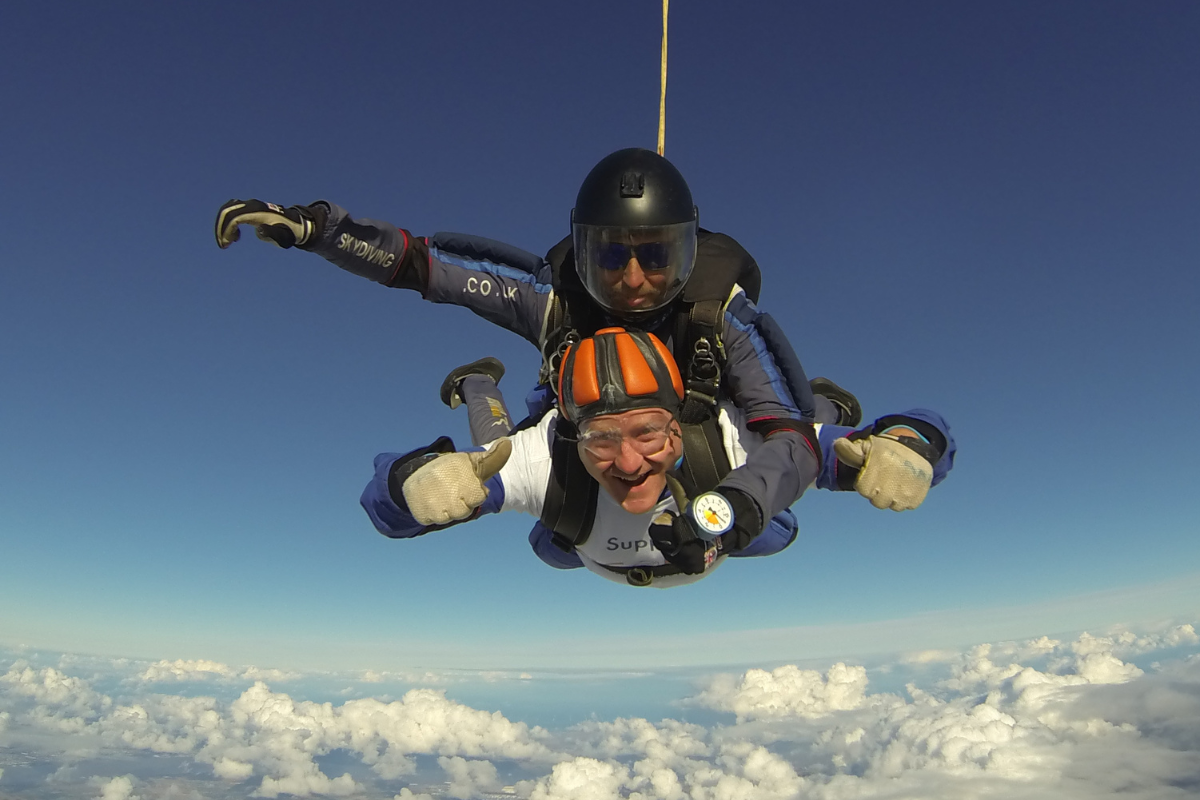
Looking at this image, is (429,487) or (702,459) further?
(702,459)

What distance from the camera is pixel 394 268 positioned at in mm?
3711

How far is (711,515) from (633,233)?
4.14 ft

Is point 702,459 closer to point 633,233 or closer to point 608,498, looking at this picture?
point 608,498

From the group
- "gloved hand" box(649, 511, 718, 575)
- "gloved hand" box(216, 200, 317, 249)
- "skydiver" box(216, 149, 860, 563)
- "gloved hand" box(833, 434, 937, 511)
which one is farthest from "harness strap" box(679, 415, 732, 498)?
"gloved hand" box(216, 200, 317, 249)

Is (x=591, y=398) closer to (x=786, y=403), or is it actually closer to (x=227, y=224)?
(x=786, y=403)

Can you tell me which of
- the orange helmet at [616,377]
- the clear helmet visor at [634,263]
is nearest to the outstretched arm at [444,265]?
the clear helmet visor at [634,263]

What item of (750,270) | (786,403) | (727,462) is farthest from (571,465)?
(750,270)

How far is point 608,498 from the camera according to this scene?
12.6 feet

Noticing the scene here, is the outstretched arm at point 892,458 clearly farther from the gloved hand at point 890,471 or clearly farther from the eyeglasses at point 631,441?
the eyeglasses at point 631,441

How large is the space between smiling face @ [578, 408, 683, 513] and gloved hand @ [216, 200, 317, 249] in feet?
4.85

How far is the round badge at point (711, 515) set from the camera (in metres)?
2.73

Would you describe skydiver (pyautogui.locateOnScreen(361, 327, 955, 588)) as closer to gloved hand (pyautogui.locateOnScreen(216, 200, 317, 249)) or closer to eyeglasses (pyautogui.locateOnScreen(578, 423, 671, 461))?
eyeglasses (pyautogui.locateOnScreen(578, 423, 671, 461))

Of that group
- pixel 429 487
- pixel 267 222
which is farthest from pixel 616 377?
pixel 267 222

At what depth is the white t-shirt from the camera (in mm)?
3764
